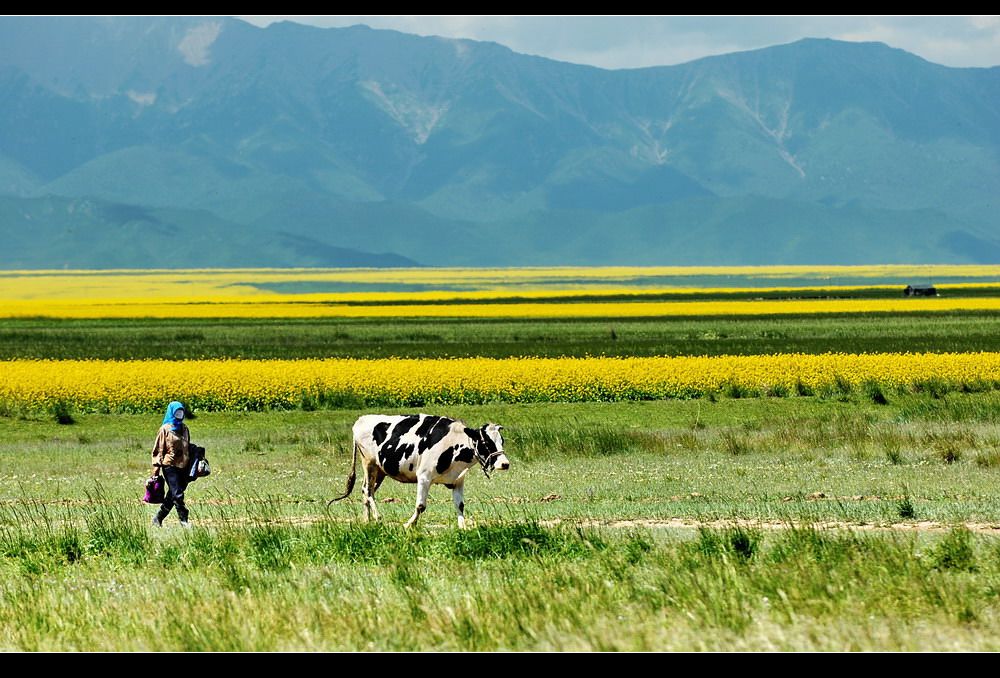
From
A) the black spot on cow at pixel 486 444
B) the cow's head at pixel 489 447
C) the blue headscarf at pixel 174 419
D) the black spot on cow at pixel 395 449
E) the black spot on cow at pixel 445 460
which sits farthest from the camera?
the blue headscarf at pixel 174 419

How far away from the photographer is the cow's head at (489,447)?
15.1m

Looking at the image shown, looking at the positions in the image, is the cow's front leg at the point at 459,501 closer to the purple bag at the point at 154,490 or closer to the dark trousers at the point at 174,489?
the dark trousers at the point at 174,489

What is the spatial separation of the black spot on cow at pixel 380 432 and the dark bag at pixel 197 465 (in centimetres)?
211

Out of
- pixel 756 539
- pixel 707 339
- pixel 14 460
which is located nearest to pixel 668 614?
pixel 756 539

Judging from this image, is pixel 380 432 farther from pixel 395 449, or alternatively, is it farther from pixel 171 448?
pixel 171 448

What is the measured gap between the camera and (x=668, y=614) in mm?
12789

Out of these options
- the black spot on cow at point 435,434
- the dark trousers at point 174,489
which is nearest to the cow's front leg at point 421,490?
the black spot on cow at point 435,434

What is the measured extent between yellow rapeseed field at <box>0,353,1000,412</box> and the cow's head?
82.4ft

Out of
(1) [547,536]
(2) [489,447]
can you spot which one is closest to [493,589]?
(2) [489,447]

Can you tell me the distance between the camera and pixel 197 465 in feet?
57.2

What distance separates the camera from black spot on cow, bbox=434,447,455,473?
51.8ft

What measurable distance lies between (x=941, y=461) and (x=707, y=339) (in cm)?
3979

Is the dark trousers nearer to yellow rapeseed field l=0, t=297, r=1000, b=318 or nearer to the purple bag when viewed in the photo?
the purple bag

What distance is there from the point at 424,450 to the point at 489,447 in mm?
1008
